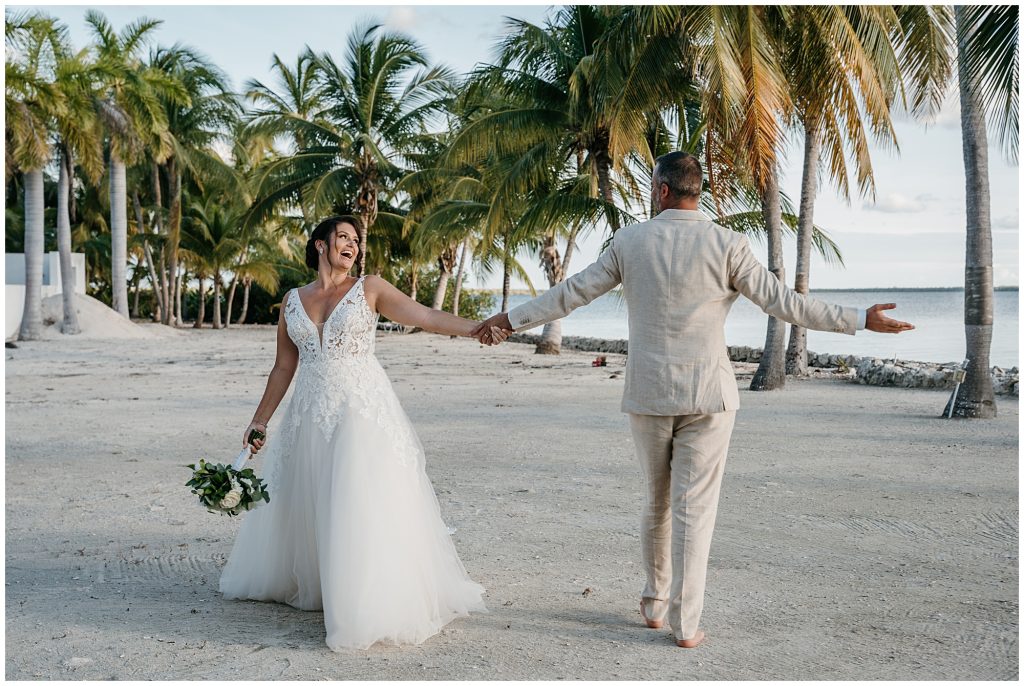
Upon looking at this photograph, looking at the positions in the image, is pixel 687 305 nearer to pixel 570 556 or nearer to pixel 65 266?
pixel 570 556

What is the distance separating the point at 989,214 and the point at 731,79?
11.7ft

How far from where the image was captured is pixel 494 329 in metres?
4.98

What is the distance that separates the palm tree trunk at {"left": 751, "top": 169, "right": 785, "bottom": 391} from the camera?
1445 centimetres

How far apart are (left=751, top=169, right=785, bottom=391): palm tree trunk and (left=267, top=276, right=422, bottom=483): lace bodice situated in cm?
1088

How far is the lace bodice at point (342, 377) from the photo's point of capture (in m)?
4.38

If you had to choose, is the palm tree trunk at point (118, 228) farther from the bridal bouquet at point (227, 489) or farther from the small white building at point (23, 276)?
the bridal bouquet at point (227, 489)

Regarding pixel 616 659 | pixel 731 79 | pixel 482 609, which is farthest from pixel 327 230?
pixel 731 79

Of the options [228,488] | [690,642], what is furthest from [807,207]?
[228,488]

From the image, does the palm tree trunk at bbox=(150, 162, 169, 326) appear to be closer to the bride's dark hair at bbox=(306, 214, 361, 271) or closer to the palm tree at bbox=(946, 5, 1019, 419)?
the palm tree at bbox=(946, 5, 1019, 419)

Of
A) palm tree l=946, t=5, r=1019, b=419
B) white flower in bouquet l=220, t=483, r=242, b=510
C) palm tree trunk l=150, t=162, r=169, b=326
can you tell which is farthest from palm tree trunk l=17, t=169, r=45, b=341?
white flower in bouquet l=220, t=483, r=242, b=510

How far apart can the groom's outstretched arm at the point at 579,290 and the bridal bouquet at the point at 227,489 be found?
1485mm

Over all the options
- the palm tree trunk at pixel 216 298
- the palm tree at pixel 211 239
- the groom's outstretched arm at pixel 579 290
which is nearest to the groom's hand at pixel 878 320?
the groom's outstretched arm at pixel 579 290

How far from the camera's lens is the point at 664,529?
4277 mm

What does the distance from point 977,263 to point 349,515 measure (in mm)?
9706
